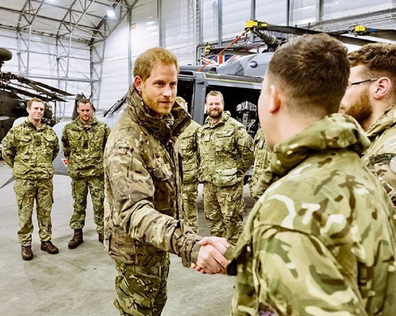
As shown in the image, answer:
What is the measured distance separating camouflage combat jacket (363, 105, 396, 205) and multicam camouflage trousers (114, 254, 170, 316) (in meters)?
1.10

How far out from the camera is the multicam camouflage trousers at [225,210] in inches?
157

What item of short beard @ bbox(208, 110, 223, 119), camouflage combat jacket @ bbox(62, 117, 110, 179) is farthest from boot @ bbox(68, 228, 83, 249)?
short beard @ bbox(208, 110, 223, 119)

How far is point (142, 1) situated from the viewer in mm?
17250

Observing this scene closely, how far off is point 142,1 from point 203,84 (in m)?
13.6

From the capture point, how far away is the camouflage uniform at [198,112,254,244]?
397cm

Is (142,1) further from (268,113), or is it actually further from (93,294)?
(268,113)

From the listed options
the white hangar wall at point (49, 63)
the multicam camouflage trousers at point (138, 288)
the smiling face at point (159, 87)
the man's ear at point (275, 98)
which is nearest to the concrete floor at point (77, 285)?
the multicam camouflage trousers at point (138, 288)

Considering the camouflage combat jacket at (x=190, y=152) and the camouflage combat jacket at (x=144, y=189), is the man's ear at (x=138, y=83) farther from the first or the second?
the camouflage combat jacket at (x=190, y=152)

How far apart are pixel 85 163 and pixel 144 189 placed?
2.91 metres

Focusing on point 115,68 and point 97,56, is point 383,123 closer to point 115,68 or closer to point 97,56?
point 115,68

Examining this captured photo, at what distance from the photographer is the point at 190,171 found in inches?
175

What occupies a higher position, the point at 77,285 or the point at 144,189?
the point at 144,189

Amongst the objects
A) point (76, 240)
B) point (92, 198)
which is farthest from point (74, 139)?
point (76, 240)

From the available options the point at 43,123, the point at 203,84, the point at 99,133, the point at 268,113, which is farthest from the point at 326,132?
the point at 203,84
